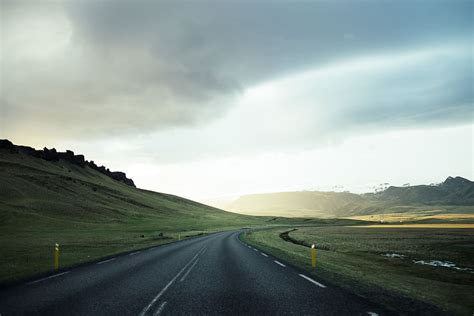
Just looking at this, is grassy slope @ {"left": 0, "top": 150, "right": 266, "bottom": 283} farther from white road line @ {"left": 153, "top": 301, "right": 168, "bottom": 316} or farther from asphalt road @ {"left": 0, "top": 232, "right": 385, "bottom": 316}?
white road line @ {"left": 153, "top": 301, "right": 168, "bottom": 316}

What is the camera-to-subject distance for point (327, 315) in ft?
27.8

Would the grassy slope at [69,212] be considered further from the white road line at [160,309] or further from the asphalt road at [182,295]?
the white road line at [160,309]

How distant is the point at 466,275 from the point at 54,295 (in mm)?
21707

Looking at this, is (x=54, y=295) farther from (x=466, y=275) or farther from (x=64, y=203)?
(x=64, y=203)

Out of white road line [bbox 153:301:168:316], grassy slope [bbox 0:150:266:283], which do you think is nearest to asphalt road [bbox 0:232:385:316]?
white road line [bbox 153:301:168:316]

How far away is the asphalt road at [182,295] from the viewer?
9203mm

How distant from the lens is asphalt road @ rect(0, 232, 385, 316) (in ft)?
30.2

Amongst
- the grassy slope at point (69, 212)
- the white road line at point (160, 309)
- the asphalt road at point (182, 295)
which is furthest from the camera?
the grassy slope at point (69, 212)

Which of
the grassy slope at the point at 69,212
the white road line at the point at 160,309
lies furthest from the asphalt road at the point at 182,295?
the grassy slope at the point at 69,212

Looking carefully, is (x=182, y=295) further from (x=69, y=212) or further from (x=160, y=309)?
(x=69, y=212)

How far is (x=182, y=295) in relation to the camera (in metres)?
11.1

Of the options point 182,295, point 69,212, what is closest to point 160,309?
point 182,295

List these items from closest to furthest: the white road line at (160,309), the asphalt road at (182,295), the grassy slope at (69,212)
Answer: the white road line at (160,309) < the asphalt road at (182,295) < the grassy slope at (69,212)

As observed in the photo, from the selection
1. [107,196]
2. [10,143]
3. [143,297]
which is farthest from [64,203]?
[143,297]
